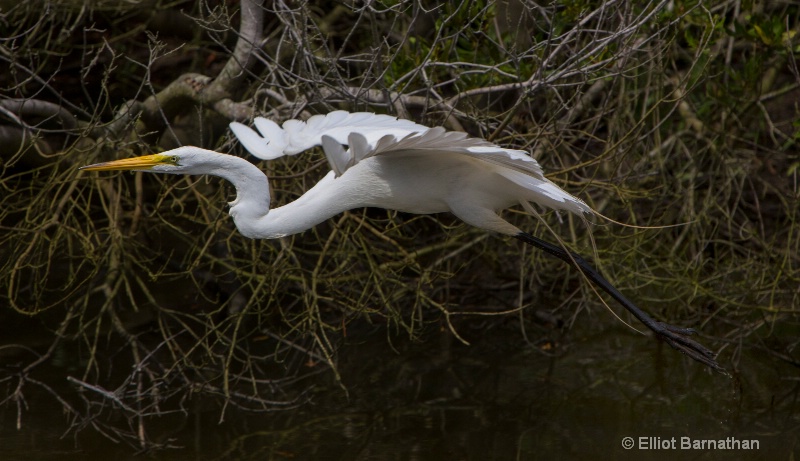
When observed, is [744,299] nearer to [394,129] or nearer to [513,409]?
[513,409]

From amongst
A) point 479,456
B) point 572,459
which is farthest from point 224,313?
point 572,459

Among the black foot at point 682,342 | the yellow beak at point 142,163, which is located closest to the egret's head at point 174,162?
the yellow beak at point 142,163

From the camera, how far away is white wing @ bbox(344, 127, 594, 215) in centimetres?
295

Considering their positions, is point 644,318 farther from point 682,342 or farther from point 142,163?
point 142,163

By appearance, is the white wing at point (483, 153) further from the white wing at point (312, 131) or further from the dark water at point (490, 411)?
the dark water at point (490, 411)

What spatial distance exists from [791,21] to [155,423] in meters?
4.37

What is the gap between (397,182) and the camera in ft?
11.6

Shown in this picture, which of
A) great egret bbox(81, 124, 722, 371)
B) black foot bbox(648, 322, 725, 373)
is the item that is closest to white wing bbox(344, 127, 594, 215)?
great egret bbox(81, 124, 722, 371)

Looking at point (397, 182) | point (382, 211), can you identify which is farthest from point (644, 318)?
point (382, 211)

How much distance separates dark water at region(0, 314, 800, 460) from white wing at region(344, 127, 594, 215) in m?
1.56

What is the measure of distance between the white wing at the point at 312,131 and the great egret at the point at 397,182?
77 mm

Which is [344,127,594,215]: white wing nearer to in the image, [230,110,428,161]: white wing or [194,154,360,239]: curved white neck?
[230,110,428,161]: white wing

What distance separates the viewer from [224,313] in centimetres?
592

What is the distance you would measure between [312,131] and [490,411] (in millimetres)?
2195
